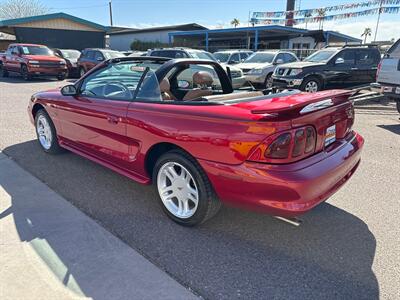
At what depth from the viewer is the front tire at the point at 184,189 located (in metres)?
2.75

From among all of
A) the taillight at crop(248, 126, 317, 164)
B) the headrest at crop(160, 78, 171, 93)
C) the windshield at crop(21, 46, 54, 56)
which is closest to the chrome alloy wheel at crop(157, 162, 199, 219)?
the taillight at crop(248, 126, 317, 164)

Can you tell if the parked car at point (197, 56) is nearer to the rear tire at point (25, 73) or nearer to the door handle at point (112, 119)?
→ the rear tire at point (25, 73)

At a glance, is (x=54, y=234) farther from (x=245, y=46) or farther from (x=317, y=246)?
(x=245, y=46)

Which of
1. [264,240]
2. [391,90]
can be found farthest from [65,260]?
[391,90]

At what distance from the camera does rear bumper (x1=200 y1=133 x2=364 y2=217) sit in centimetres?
231

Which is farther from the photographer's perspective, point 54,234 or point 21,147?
point 21,147

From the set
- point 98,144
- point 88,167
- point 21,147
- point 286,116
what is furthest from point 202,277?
point 21,147

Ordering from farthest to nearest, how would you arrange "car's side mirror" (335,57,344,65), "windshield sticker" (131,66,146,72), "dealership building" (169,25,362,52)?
"dealership building" (169,25,362,52) < "car's side mirror" (335,57,344,65) < "windshield sticker" (131,66,146,72)

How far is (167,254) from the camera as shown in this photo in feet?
8.51

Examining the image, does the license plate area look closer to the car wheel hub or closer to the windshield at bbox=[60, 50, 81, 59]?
the car wheel hub

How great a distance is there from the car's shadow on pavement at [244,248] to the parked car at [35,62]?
1441 centimetres

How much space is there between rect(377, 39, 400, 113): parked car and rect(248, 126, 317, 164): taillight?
6.39m

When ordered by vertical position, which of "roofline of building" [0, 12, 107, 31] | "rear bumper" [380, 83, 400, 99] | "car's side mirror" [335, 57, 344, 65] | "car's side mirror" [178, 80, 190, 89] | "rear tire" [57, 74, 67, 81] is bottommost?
"rear tire" [57, 74, 67, 81]

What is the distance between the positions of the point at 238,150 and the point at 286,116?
0.43 meters
